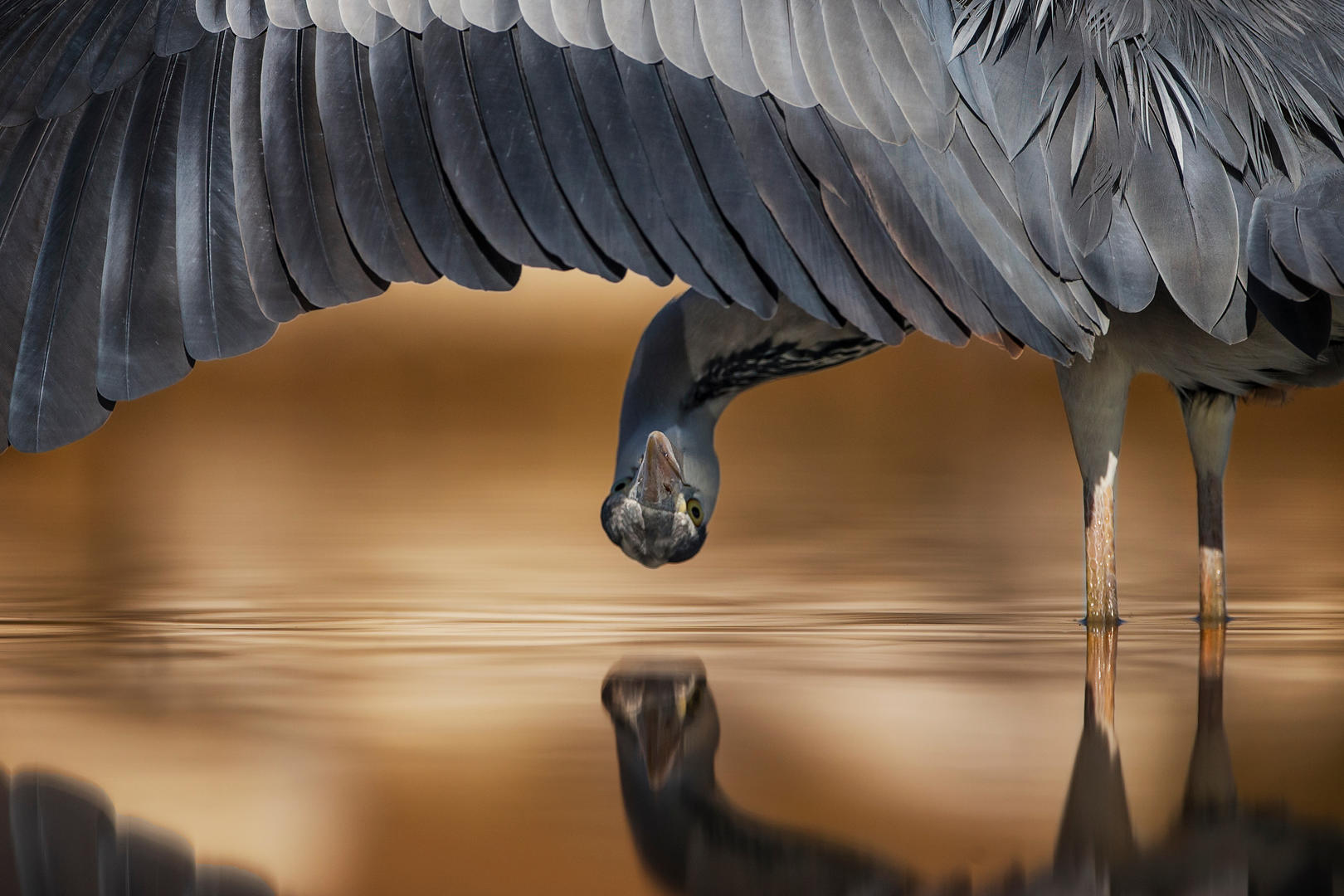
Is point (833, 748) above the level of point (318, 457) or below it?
below

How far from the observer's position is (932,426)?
10.5 m

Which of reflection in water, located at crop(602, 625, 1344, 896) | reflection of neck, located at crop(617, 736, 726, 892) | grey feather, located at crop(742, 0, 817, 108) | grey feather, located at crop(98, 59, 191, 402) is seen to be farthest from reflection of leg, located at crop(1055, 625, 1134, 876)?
grey feather, located at crop(98, 59, 191, 402)

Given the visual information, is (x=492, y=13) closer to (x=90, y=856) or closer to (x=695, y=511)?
(x=90, y=856)

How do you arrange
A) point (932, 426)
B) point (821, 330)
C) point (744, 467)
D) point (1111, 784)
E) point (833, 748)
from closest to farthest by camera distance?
point (1111, 784) → point (833, 748) → point (821, 330) → point (744, 467) → point (932, 426)

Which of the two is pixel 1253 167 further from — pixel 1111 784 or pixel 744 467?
pixel 744 467

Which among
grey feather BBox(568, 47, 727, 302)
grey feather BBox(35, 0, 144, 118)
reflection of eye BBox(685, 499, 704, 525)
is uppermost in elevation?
grey feather BBox(35, 0, 144, 118)

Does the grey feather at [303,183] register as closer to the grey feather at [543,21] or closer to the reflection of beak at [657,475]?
the grey feather at [543,21]

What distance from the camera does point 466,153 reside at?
7.61ft

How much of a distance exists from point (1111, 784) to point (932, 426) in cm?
873

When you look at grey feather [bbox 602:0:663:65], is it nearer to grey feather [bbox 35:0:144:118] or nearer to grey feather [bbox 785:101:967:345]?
grey feather [bbox 785:101:967:345]

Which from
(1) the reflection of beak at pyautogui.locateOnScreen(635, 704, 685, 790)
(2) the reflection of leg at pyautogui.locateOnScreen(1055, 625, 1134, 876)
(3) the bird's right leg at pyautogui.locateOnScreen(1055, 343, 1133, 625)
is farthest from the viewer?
(3) the bird's right leg at pyautogui.locateOnScreen(1055, 343, 1133, 625)

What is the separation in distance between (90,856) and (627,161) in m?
1.22

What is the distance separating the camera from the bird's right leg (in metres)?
3.26

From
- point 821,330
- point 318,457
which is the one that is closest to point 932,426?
point 318,457
